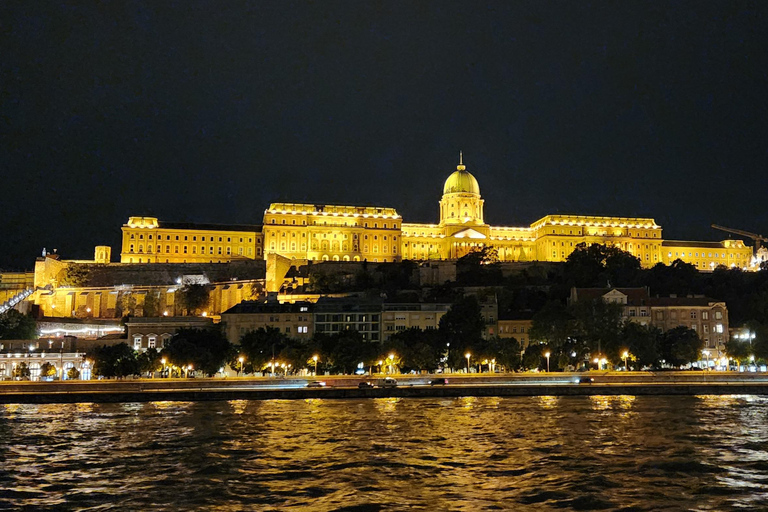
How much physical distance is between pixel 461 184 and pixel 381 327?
200 ft

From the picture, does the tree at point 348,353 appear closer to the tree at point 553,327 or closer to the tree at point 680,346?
the tree at point 553,327

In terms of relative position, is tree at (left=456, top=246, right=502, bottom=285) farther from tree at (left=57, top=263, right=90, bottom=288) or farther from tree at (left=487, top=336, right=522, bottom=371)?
tree at (left=57, top=263, right=90, bottom=288)

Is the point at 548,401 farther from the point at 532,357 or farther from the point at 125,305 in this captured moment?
the point at 125,305

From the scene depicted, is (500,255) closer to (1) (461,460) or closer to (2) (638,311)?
(2) (638,311)

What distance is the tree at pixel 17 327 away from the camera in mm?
67625

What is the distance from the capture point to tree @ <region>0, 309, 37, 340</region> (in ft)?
222

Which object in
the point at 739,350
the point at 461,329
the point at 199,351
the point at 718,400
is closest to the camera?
the point at 718,400

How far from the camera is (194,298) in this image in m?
83.4

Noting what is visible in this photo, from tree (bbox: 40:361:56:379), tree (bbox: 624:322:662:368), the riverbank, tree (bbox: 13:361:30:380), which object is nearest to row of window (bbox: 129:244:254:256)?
tree (bbox: 13:361:30:380)

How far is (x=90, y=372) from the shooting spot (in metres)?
60.4

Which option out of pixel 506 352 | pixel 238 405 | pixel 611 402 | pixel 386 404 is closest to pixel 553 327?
pixel 506 352

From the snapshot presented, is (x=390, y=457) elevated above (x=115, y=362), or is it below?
below

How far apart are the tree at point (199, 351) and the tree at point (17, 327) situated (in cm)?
1715

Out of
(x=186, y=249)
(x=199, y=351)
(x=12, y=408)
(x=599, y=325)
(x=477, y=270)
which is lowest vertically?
(x=12, y=408)
